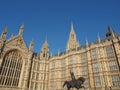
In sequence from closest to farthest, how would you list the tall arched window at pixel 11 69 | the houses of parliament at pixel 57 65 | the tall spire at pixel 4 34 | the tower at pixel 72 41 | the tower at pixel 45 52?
1. the houses of parliament at pixel 57 65
2. the tall arched window at pixel 11 69
3. the tall spire at pixel 4 34
4. the tower at pixel 45 52
5. the tower at pixel 72 41

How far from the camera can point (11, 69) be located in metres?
37.0

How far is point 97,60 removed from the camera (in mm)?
33031

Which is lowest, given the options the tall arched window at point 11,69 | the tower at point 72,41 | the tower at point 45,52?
the tall arched window at point 11,69

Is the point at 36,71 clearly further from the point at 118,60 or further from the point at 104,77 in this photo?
the point at 118,60

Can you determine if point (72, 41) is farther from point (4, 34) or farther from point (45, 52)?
point (4, 34)

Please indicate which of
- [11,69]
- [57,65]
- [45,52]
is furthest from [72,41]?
[11,69]

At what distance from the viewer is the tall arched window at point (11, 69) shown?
114 feet

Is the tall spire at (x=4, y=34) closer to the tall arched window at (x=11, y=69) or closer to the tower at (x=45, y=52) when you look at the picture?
the tall arched window at (x=11, y=69)

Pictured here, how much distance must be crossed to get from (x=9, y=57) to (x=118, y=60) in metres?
33.8

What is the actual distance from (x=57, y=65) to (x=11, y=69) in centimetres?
1655

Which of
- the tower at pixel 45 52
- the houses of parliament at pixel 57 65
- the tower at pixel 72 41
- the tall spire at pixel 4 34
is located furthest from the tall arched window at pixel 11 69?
the tower at pixel 72 41

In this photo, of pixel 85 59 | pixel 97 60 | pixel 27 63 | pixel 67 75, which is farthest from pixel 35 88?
pixel 97 60

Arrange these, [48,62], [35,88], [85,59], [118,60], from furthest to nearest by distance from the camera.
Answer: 1. [48,62]
2. [35,88]
3. [85,59]
4. [118,60]

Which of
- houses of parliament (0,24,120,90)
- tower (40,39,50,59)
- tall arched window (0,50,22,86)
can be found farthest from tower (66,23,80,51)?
tall arched window (0,50,22,86)
